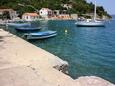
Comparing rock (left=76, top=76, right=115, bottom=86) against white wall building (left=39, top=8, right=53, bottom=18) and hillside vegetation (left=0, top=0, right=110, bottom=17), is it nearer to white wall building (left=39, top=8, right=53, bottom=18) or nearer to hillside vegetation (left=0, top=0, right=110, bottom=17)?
hillside vegetation (left=0, top=0, right=110, bottom=17)

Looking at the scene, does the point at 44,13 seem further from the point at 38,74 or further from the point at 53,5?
the point at 38,74

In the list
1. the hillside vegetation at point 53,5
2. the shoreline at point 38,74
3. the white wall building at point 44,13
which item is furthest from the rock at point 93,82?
the white wall building at point 44,13

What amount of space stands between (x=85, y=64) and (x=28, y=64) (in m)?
9.44

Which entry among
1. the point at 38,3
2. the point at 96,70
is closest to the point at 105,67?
the point at 96,70

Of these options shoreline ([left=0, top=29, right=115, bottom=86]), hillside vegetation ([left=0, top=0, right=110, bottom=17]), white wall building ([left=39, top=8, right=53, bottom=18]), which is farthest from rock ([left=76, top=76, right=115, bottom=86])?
white wall building ([left=39, top=8, right=53, bottom=18])

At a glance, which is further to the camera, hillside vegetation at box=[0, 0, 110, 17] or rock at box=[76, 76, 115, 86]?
hillside vegetation at box=[0, 0, 110, 17]

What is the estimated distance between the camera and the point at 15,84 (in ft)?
31.6

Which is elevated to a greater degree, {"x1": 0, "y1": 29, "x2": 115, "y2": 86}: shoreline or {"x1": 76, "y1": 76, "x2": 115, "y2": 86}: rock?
{"x1": 76, "y1": 76, "x2": 115, "y2": 86}: rock

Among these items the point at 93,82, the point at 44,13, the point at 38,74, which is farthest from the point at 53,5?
the point at 93,82

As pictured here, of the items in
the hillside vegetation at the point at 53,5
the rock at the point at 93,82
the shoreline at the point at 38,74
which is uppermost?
the hillside vegetation at the point at 53,5

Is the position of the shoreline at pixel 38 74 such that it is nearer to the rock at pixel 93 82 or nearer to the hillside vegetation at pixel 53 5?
the rock at pixel 93 82

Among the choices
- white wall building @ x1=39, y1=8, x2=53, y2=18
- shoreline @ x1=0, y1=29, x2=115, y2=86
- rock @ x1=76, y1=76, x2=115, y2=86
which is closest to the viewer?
rock @ x1=76, y1=76, x2=115, y2=86

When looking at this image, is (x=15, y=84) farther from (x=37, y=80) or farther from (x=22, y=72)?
(x=22, y=72)

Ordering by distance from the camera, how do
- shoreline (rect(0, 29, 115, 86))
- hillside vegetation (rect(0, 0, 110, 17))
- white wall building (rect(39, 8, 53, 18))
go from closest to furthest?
shoreline (rect(0, 29, 115, 86)) < hillside vegetation (rect(0, 0, 110, 17)) < white wall building (rect(39, 8, 53, 18))
